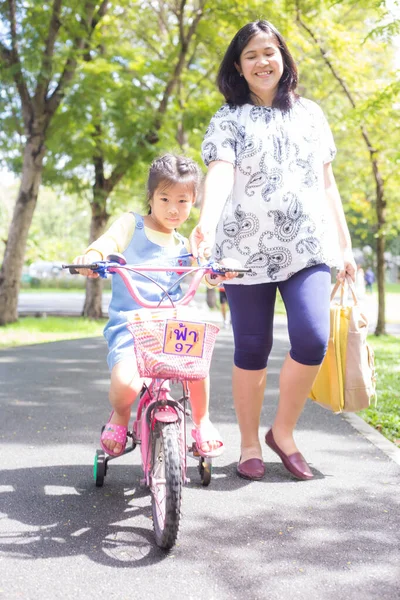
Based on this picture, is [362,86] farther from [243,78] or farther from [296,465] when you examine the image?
[296,465]

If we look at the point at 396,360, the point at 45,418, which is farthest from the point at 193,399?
the point at 396,360

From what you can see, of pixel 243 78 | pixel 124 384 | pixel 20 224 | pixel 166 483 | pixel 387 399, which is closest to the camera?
pixel 166 483

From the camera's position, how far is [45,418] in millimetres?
5742

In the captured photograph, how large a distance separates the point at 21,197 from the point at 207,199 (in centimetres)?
1176

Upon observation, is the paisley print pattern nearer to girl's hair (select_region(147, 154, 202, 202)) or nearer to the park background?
girl's hair (select_region(147, 154, 202, 202))

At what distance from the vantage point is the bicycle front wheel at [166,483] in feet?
9.34

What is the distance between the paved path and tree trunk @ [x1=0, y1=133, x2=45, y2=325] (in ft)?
31.6

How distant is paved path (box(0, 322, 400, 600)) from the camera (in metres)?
2.67

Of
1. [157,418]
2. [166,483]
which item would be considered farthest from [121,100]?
[166,483]

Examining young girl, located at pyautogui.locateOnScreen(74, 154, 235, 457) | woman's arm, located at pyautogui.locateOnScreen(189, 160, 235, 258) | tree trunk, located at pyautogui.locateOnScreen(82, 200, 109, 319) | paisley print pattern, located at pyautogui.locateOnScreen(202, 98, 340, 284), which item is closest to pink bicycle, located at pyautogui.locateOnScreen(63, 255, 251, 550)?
woman's arm, located at pyautogui.locateOnScreen(189, 160, 235, 258)

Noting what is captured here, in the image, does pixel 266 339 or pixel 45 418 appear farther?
pixel 45 418

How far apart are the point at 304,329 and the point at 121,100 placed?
37.6 feet

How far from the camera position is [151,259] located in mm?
3725

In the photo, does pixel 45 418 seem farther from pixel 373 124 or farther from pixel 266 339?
pixel 373 124
